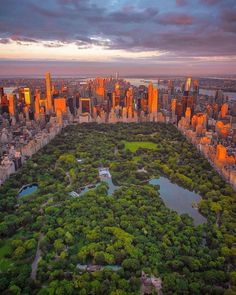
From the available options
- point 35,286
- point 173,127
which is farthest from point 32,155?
point 173,127

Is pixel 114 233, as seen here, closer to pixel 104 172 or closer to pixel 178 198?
pixel 178 198

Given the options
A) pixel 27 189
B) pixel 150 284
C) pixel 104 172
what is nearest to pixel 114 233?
pixel 150 284

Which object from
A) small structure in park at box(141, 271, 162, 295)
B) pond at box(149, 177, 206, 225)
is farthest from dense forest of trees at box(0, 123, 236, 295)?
pond at box(149, 177, 206, 225)

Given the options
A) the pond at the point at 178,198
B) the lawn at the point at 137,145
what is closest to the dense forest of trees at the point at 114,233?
the pond at the point at 178,198

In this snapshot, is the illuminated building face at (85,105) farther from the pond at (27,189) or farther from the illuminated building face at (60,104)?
the pond at (27,189)

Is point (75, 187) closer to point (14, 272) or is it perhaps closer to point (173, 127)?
point (14, 272)

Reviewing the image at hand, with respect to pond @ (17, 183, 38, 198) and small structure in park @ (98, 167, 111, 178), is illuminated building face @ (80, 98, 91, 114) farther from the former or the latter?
pond @ (17, 183, 38, 198)
